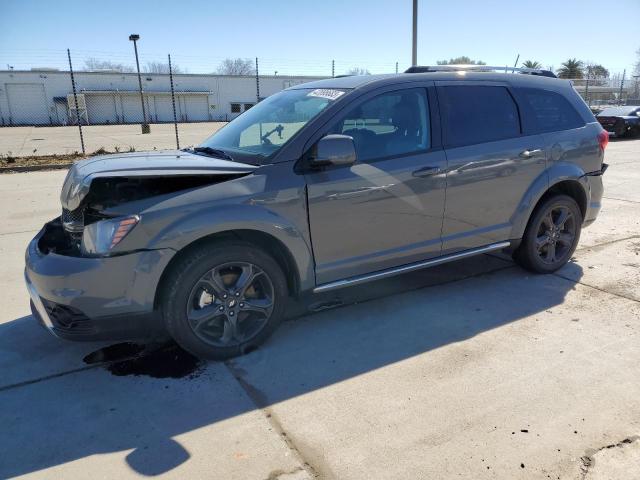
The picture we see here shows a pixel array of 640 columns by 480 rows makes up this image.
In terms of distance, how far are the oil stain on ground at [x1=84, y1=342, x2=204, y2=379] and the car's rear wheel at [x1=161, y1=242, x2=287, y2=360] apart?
0.45 feet

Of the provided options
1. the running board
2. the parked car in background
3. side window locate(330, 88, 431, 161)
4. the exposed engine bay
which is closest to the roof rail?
side window locate(330, 88, 431, 161)

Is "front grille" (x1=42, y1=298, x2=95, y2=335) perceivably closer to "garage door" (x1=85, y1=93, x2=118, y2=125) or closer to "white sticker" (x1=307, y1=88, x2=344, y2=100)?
"white sticker" (x1=307, y1=88, x2=344, y2=100)

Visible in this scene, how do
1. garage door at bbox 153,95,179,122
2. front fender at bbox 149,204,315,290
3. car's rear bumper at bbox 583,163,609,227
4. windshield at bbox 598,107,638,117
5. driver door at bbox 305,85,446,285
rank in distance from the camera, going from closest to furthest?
front fender at bbox 149,204,315,290, driver door at bbox 305,85,446,285, car's rear bumper at bbox 583,163,609,227, windshield at bbox 598,107,638,117, garage door at bbox 153,95,179,122

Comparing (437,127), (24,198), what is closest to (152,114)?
(24,198)

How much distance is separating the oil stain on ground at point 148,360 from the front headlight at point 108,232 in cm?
87

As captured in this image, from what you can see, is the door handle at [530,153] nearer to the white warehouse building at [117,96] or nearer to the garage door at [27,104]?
the white warehouse building at [117,96]

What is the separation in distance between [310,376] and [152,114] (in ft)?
166

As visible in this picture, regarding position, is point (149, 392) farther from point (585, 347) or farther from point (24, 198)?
point (24, 198)

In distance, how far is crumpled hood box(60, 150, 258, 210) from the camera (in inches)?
123

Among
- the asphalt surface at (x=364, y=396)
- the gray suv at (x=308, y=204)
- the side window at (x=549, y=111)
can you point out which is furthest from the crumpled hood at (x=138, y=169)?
the side window at (x=549, y=111)

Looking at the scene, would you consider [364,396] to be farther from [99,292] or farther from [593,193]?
[593,193]

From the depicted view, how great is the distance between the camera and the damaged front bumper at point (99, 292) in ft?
9.80

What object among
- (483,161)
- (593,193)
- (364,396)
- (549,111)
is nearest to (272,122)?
(483,161)

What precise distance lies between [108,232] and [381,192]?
1900mm
